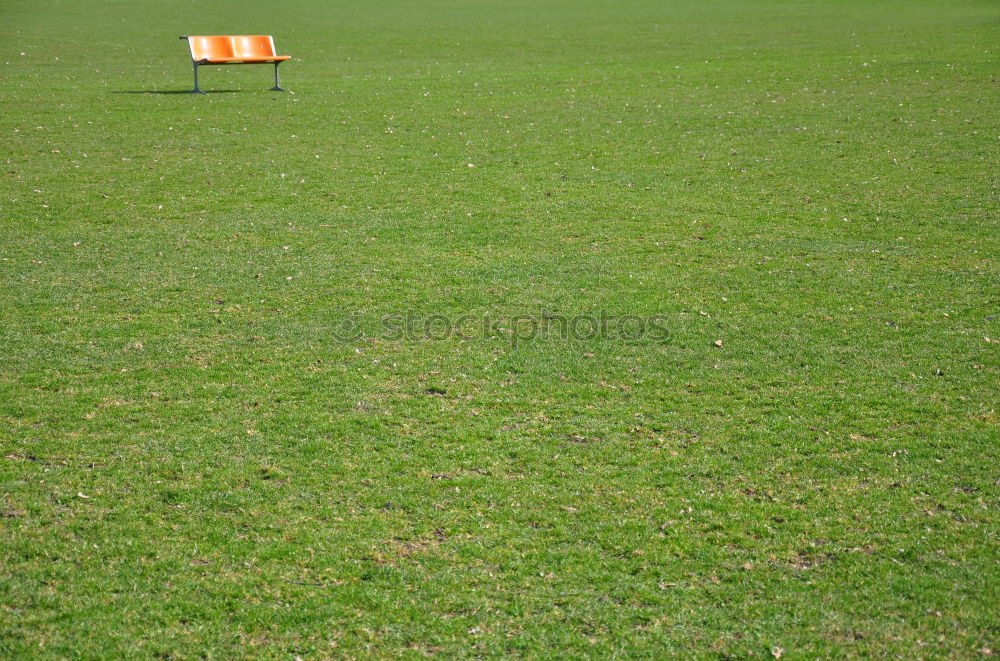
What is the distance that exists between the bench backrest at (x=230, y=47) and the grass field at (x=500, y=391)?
4.85m

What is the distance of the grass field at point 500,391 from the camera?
5051mm

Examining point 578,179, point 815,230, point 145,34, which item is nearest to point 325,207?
point 578,179

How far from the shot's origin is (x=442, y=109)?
20.2 m

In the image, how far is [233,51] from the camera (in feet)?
74.5

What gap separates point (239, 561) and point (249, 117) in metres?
15.2

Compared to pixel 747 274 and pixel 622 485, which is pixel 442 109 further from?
pixel 622 485

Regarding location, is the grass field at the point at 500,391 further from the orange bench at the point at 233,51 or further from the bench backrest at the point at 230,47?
the bench backrest at the point at 230,47
